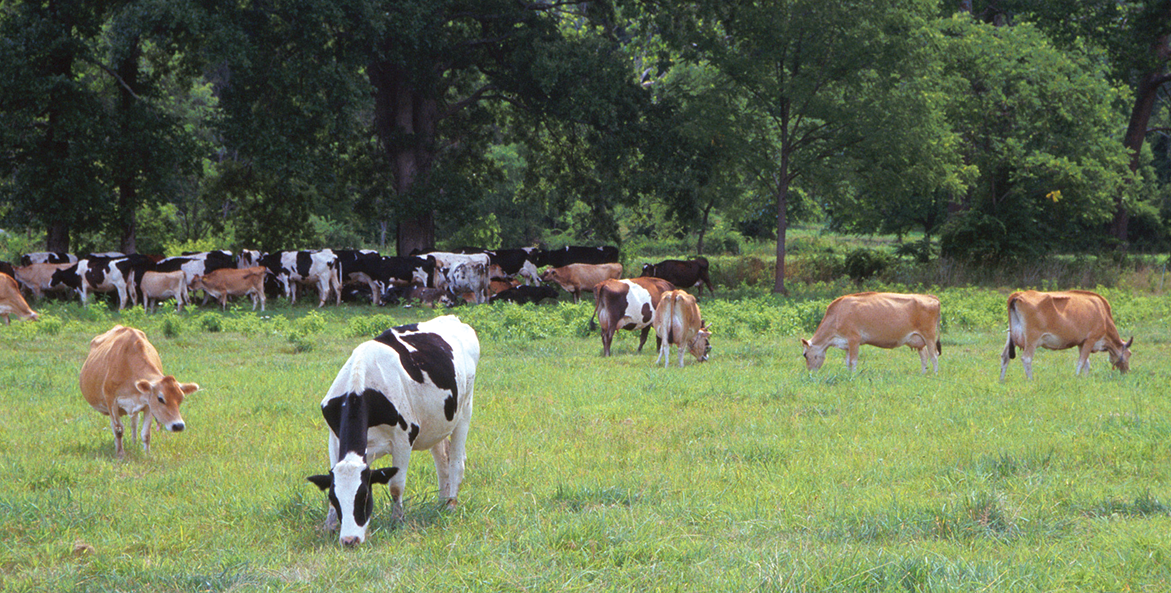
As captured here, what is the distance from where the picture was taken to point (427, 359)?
6254mm

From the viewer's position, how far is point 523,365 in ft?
43.9

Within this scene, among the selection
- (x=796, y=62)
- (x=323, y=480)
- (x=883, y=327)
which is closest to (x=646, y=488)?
(x=323, y=480)

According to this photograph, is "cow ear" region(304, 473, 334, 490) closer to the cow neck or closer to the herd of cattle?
the cow neck

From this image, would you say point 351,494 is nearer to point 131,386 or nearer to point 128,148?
point 131,386

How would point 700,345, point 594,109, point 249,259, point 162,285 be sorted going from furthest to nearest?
point 249,259 → point 594,109 → point 162,285 → point 700,345

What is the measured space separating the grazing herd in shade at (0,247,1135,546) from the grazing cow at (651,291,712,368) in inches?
0.9

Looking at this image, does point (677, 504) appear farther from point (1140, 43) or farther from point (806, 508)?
point (1140, 43)

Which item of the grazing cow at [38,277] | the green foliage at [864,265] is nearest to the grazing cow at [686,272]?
the green foliage at [864,265]

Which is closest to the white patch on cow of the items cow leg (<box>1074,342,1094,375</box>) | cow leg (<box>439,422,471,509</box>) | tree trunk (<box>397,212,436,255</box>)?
cow leg (<box>439,422,471,509</box>)

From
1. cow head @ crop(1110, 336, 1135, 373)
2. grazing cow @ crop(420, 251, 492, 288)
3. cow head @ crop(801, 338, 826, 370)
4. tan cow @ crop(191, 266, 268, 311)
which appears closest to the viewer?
cow head @ crop(1110, 336, 1135, 373)

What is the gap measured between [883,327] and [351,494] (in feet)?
30.1

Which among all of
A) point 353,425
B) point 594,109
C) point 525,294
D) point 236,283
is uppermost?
point 594,109

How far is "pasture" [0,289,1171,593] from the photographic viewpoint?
5039 mm

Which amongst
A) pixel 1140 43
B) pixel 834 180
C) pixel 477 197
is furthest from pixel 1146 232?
pixel 477 197
